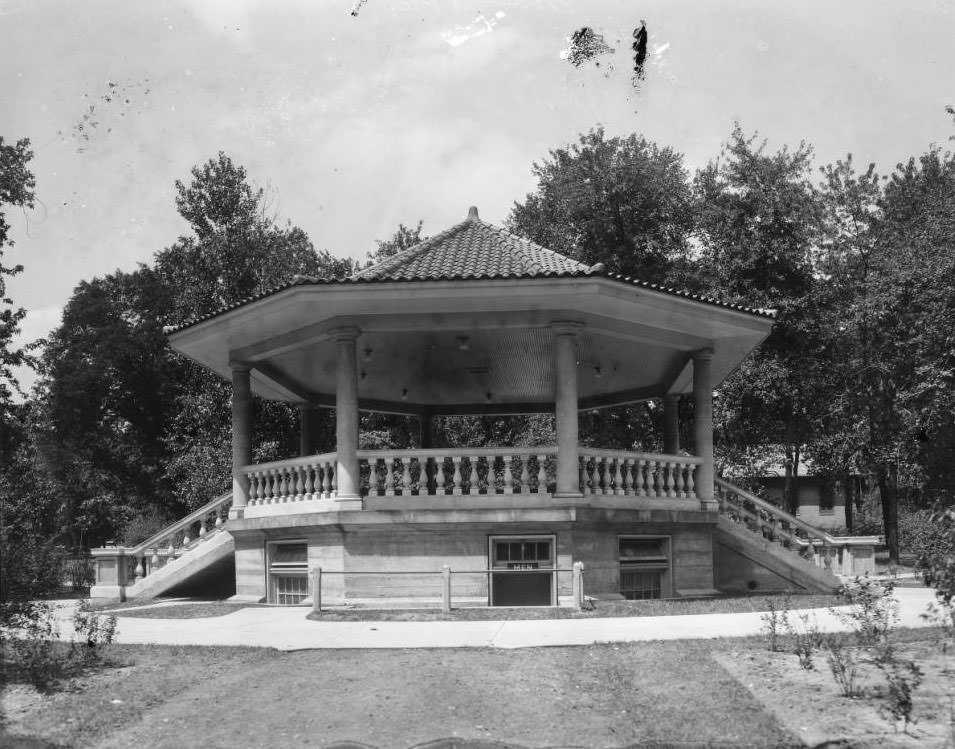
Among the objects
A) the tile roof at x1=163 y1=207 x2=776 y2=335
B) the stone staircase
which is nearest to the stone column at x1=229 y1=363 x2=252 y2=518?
the tile roof at x1=163 y1=207 x2=776 y2=335

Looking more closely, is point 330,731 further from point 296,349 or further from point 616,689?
point 296,349

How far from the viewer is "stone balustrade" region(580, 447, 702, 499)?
20.4m

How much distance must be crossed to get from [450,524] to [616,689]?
849cm

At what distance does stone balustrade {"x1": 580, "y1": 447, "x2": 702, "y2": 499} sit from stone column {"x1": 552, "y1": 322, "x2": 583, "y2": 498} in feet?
1.12

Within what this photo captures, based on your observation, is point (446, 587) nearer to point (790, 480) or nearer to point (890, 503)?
point (890, 503)

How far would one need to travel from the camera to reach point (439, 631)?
15359mm

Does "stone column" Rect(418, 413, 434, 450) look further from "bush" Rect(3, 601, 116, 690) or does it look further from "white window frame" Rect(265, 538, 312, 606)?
"bush" Rect(3, 601, 116, 690)

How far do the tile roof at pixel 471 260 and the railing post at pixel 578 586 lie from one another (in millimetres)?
5115

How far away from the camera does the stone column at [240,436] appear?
23156 millimetres

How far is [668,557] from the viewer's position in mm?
21719

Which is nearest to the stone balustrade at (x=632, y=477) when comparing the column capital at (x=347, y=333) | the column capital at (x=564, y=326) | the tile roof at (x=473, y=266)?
the column capital at (x=564, y=326)

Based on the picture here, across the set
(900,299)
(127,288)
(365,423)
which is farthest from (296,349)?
(127,288)

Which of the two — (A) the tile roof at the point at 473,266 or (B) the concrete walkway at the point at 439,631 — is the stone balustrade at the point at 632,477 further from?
(B) the concrete walkway at the point at 439,631

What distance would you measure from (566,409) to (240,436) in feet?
25.8
